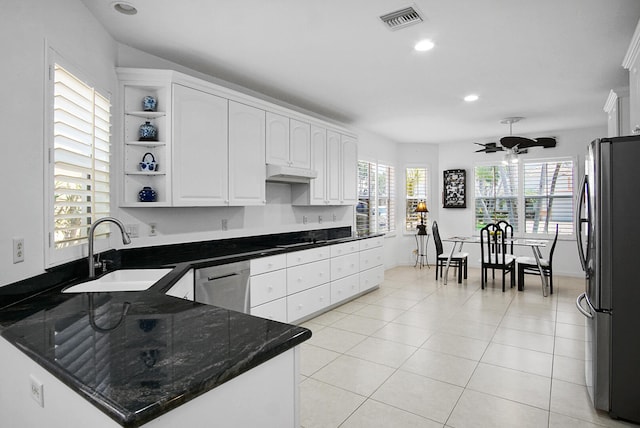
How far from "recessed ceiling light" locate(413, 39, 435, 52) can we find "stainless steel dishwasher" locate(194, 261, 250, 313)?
Result: 243 cm

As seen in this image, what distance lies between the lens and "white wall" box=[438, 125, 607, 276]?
6.65 m

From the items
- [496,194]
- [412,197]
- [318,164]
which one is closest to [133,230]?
[318,164]

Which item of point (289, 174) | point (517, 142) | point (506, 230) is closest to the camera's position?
point (289, 174)

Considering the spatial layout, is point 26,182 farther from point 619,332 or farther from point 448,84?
point 448,84

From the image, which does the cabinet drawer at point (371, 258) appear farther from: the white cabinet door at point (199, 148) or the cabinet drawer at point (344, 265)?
the white cabinet door at point (199, 148)

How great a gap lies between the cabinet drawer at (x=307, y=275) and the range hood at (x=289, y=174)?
3.36ft

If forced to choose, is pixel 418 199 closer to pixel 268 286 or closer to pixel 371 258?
pixel 371 258

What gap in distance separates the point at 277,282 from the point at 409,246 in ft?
15.9

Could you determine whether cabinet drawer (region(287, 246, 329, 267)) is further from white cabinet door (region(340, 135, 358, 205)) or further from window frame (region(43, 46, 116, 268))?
window frame (region(43, 46, 116, 268))

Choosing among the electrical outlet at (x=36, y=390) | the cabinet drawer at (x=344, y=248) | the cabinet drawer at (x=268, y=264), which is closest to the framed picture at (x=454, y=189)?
the cabinet drawer at (x=344, y=248)

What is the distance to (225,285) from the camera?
10.5ft

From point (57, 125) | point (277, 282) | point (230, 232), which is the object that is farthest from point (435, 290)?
point (57, 125)

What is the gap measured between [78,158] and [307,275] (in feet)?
8.38

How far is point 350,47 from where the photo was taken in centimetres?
320
